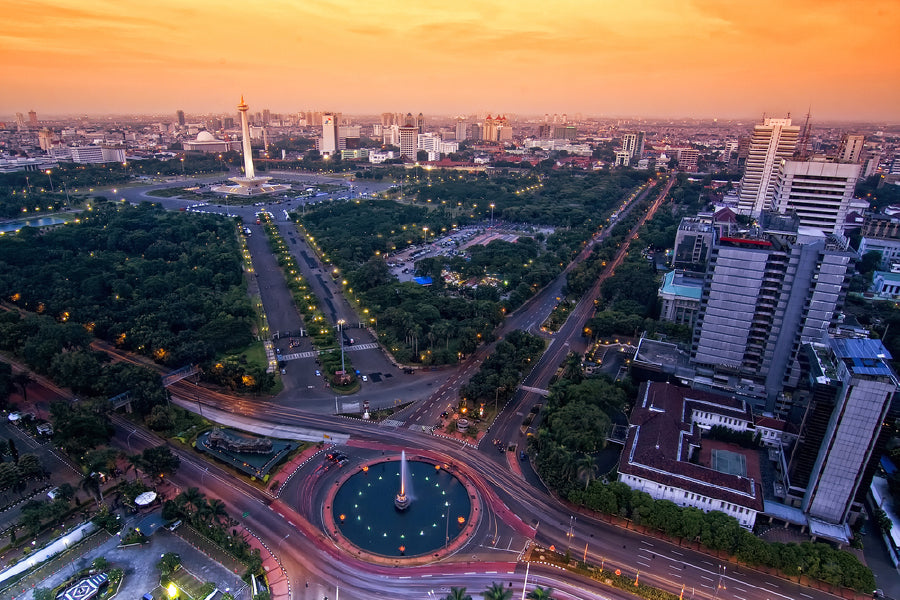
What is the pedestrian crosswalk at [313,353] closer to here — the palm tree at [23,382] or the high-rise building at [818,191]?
the palm tree at [23,382]

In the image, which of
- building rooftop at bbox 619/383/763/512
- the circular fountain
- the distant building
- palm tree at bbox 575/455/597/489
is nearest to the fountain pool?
the circular fountain

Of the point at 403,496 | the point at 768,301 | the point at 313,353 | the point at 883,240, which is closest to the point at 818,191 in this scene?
the point at 883,240

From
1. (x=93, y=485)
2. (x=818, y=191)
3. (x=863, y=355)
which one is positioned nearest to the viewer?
(x=863, y=355)

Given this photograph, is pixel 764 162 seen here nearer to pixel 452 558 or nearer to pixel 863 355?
pixel 863 355

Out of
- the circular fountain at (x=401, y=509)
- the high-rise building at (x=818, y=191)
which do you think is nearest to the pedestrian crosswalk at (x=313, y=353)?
the circular fountain at (x=401, y=509)

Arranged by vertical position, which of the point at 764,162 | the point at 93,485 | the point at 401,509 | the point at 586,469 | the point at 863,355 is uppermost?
the point at 764,162

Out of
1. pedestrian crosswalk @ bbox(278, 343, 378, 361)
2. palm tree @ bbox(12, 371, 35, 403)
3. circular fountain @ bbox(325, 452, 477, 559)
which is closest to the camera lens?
circular fountain @ bbox(325, 452, 477, 559)

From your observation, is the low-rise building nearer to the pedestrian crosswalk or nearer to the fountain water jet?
→ the fountain water jet
